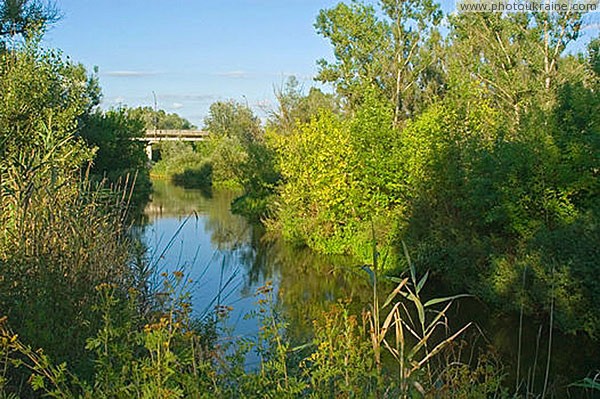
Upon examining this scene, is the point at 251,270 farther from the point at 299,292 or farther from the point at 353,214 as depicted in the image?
the point at 353,214

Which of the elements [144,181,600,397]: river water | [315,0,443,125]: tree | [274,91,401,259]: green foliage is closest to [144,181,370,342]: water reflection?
[144,181,600,397]: river water

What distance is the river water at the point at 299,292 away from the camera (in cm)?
820

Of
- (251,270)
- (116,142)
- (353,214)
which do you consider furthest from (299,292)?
(116,142)

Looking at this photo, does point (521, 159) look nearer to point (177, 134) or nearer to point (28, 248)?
point (28, 248)

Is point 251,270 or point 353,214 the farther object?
point 353,214

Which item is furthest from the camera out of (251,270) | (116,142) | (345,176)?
(116,142)

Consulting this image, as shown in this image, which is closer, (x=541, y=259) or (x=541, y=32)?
(x=541, y=259)

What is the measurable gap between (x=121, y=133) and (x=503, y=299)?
20.8 m

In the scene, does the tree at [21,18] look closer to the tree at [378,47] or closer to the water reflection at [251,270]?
the water reflection at [251,270]

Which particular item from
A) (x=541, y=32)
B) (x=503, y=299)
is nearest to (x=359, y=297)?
(x=503, y=299)

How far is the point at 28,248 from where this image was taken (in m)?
4.89

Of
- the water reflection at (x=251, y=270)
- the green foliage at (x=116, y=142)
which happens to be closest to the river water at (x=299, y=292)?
the water reflection at (x=251, y=270)

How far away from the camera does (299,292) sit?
14.0 meters

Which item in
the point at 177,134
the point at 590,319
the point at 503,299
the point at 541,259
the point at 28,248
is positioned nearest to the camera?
Result: the point at 28,248
